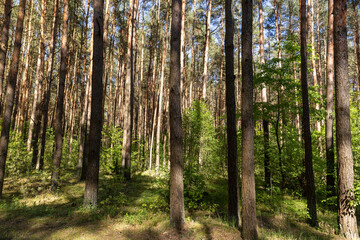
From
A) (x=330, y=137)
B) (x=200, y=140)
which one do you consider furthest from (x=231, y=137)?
(x=330, y=137)

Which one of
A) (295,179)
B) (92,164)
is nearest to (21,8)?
(92,164)

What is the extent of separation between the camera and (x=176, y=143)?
5.85 metres

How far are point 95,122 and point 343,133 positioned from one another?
27.0 feet

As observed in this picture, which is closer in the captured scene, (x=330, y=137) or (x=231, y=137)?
(x=231, y=137)

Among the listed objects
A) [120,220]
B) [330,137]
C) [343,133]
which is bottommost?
[120,220]

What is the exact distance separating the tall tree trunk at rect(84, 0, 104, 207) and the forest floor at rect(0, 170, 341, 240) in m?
0.53

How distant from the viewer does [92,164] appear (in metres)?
7.29

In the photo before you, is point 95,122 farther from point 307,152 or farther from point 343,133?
point 343,133

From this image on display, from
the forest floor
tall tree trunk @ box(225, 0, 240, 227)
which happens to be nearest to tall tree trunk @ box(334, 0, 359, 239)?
the forest floor

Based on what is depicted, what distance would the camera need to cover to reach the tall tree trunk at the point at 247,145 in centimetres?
503

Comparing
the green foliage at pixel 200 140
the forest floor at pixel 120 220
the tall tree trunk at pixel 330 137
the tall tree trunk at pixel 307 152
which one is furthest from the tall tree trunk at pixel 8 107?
the tall tree trunk at pixel 330 137

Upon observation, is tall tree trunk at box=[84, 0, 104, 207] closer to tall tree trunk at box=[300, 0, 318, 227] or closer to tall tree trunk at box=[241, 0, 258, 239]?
tall tree trunk at box=[241, 0, 258, 239]

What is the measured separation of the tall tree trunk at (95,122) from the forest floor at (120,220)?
531 millimetres

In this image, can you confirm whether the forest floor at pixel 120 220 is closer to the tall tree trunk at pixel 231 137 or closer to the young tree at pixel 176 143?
the young tree at pixel 176 143
